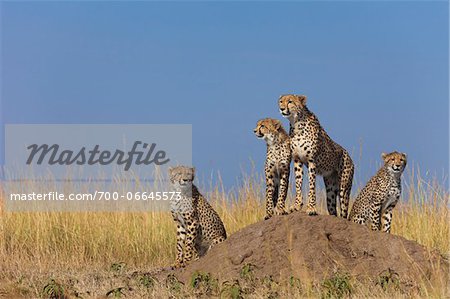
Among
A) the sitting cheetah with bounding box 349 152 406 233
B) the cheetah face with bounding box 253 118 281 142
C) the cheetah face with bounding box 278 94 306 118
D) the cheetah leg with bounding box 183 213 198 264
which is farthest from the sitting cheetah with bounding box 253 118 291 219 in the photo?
the sitting cheetah with bounding box 349 152 406 233

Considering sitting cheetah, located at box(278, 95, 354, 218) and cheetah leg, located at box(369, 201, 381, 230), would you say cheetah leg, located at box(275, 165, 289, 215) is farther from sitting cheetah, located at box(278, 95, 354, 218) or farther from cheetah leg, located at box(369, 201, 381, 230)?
cheetah leg, located at box(369, 201, 381, 230)

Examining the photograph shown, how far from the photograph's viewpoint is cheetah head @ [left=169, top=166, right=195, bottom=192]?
23.8ft

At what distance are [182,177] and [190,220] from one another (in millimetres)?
431

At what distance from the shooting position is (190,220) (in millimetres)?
7301

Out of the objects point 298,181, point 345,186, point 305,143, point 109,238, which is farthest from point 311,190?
point 109,238

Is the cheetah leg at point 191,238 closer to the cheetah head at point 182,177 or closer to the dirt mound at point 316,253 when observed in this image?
the cheetah head at point 182,177

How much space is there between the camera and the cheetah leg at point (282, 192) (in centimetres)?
689

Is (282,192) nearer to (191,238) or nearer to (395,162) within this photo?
(191,238)

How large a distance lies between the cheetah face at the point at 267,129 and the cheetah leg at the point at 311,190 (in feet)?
1.46

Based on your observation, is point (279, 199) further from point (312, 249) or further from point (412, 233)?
point (412, 233)

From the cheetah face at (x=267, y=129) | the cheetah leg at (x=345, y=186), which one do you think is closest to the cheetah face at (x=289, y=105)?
the cheetah face at (x=267, y=129)

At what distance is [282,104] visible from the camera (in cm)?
685

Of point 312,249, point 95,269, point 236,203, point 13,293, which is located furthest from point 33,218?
point 312,249

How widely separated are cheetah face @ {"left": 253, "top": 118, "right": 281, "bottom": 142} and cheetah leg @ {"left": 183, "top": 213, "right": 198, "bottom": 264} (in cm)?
106
